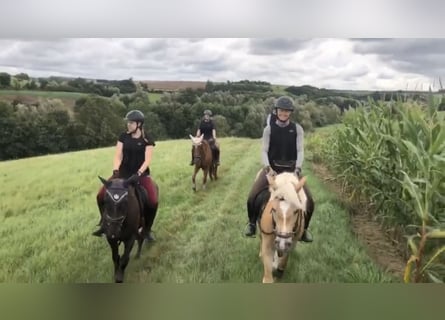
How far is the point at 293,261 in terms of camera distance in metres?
2.56

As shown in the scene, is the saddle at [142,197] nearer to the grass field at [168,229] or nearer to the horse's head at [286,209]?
the grass field at [168,229]

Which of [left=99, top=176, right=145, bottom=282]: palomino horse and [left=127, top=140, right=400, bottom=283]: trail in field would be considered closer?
[left=99, top=176, right=145, bottom=282]: palomino horse

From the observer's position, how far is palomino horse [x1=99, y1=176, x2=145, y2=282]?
95.4 inches

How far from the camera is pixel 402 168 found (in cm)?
245

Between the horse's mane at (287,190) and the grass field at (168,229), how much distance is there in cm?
26

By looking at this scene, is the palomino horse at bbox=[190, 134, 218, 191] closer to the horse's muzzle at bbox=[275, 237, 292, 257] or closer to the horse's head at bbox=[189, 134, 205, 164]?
the horse's head at bbox=[189, 134, 205, 164]

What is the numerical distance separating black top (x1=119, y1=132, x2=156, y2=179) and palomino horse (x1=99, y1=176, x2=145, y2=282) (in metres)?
0.11

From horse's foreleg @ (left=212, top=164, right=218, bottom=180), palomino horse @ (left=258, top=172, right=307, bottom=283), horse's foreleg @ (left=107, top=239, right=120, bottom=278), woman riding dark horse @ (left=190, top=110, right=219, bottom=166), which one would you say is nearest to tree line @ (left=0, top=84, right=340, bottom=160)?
woman riding dark horse @ (left=190, top=110, right=219, bottom=166)

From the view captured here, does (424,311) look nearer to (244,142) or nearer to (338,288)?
(338,288)

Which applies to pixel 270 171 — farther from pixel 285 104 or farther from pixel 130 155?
pixel 130 155

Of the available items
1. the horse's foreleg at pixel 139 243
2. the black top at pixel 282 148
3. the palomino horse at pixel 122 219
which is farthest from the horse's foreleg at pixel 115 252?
the black top at pixel 282 148

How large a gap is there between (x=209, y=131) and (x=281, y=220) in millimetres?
766
